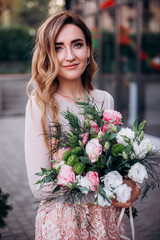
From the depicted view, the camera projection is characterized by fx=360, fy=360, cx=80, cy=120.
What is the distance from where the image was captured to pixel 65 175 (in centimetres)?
167

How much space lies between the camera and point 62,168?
5.61 feet

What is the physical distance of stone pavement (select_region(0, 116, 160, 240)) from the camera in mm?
2728

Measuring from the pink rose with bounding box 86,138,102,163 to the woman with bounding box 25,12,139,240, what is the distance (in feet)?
0.88

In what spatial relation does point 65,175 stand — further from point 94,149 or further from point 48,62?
point 48,62

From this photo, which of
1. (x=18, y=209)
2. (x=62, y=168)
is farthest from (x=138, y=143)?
(x=18, y=209)

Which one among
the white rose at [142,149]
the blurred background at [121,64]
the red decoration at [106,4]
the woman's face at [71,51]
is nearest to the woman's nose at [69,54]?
the woman's face at [71,51]

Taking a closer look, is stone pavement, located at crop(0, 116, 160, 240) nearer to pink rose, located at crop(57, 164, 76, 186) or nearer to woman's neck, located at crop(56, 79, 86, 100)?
pink rose, located at crop(57, 164, 76, 186)

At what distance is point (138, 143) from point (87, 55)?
28.5 inches

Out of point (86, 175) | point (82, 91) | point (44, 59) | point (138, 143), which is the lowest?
point (86, 175)

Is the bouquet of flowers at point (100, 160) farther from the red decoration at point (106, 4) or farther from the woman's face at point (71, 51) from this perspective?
the red decoration at point (106, 4)

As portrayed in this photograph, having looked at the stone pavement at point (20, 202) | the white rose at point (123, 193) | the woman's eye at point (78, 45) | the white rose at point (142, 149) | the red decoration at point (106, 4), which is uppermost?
the red decoration at point (106, 4)

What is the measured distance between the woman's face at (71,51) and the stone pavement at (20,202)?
28.6 inches

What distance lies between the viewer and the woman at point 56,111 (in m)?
1.93

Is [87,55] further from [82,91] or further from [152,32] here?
[152,32]
